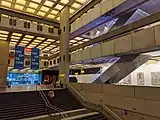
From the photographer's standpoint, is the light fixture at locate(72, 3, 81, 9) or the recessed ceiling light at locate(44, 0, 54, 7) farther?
the light fixture at locate(72, 3, 81, 9)

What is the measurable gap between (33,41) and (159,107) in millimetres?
16220

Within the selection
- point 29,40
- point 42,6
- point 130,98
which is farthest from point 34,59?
point 130,98

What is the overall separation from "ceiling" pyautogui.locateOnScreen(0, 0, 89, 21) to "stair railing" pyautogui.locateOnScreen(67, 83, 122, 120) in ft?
21.9

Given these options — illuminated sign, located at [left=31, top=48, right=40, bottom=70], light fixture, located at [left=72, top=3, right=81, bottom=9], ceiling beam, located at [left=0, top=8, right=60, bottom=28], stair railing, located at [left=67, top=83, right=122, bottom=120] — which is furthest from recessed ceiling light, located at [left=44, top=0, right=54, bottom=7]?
stair railing, located at [left=67, top=83, right=122, bottom=120]

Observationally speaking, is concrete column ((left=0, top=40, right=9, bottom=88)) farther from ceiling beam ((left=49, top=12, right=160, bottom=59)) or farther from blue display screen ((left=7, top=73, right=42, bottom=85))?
blue display screen ((left=7, top=73, right=42, bottom=85))

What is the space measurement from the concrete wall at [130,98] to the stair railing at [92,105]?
63 centimetres

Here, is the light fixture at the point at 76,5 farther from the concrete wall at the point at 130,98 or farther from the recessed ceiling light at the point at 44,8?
the concrete wall at the point at 130,98

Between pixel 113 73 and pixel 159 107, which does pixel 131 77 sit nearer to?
pixel 113 73

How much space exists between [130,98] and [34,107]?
4770mm

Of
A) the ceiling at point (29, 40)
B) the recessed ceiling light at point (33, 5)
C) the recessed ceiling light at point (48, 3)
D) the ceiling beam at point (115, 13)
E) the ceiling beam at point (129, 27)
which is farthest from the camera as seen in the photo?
the ceiling at point (29, 40)

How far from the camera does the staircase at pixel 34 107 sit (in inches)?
287

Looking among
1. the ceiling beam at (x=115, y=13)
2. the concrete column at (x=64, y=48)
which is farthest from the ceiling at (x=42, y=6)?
the ceiling beam at (x=115, y=13)

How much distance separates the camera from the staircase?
23.9ft

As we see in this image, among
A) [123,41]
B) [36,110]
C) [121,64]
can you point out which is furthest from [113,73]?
[36,110]
